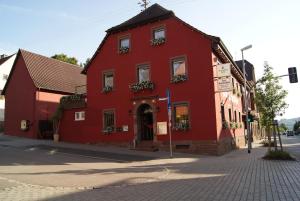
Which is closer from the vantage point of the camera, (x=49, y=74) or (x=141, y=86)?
(x=141, y=86)

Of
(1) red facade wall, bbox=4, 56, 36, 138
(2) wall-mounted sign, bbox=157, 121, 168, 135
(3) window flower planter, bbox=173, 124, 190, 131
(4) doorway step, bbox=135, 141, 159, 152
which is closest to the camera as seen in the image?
(3) window flower planter, bbox=173, 124, 190, 131

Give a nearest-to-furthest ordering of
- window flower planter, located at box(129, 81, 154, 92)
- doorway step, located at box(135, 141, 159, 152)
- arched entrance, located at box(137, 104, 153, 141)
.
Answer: doorway step, located at box(135, 141, 159, 152), window flower planter, located at box(129, 81, 154, 92), arched entrance, located at box(137, 104, 153, 141)

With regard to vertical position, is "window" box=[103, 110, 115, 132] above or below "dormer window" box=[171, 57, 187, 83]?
below

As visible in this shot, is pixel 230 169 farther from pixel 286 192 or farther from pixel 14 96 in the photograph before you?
pixel 14 96

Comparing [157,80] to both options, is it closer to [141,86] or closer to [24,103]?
[141,86]

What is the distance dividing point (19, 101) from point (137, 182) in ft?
79.7

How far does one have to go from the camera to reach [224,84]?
2209 cm

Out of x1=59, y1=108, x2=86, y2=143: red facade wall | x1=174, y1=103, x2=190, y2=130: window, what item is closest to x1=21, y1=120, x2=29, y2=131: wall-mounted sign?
x1=59, y1=108, x2=86, y2=143: red facade wall

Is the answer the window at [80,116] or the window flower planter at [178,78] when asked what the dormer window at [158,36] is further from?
the window at [80,116]

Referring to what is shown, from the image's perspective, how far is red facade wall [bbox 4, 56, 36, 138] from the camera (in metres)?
31.1

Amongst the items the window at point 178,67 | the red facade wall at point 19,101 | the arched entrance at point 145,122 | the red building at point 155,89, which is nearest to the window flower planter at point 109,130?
the red building at point 155,89

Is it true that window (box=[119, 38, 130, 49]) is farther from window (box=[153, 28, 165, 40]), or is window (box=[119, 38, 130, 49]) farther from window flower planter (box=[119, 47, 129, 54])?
window (box=[153, 28, 165, 40])

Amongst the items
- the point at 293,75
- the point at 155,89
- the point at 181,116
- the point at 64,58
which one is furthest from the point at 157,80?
the point at 64,58

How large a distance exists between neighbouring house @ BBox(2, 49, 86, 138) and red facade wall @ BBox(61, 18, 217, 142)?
4344mm
